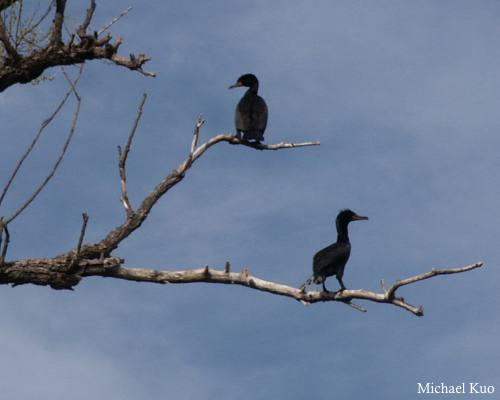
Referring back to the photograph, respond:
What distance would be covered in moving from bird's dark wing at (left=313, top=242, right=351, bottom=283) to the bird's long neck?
40cm

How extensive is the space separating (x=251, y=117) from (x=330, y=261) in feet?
11.1

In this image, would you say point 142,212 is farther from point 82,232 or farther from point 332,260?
point 332,260

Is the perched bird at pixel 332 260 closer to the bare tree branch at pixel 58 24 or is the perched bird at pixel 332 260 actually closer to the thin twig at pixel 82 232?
the thin twig at pixel 82 232

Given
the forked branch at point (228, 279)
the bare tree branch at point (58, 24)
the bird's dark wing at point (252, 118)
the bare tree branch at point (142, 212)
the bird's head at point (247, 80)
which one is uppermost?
the bird's head at point (247, 80)

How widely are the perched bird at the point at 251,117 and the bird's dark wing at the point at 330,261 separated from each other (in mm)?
2367

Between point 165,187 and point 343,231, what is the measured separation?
3402 mm

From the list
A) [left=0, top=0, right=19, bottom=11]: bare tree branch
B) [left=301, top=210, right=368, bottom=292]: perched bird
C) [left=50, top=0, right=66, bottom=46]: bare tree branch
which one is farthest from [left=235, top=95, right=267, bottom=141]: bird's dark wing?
[left=0, top=0, right=19, bottom=11]: bare tree branch

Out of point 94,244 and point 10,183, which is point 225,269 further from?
point 10,183

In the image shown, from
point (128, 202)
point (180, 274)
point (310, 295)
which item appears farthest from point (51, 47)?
point (310, 295)

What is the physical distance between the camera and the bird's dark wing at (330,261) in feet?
34.8

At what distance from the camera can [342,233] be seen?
11.9m

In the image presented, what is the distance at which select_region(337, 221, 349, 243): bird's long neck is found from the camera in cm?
1173

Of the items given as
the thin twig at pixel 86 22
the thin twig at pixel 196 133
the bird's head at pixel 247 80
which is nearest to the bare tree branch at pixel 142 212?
the thin twig at pixel 196 133

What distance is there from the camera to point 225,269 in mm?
8914
